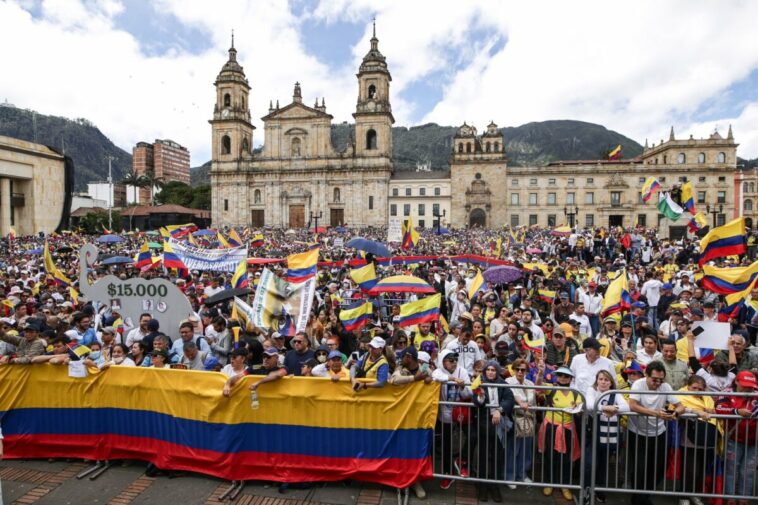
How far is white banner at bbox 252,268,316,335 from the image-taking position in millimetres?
6625

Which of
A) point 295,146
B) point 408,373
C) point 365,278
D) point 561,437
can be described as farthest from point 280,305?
point 295,146

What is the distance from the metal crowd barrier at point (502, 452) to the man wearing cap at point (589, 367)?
0.41 m

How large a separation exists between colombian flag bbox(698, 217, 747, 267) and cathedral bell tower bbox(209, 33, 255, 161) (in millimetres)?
67174

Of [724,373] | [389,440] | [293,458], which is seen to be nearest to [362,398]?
[389,440]

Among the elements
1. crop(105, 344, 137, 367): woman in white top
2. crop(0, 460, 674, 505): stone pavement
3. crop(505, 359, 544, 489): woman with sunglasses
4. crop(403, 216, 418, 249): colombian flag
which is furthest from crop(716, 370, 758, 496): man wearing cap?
crop(403, 216, 418, 249): colombian flag

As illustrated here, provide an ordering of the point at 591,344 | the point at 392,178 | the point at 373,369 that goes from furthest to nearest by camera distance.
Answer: the point at 392,178
the point at 591,344
the point at 373,369

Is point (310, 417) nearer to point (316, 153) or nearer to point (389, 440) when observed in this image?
point (389, 440)

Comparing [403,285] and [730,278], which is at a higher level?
[730,278]

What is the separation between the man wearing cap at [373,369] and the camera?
4848mm

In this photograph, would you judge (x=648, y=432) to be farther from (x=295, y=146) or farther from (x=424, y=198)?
(x=295, y=146)

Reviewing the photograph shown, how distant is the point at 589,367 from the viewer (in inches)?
212

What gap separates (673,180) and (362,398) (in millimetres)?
72484

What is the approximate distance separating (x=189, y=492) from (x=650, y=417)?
4.80m

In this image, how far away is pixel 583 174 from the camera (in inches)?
2566
